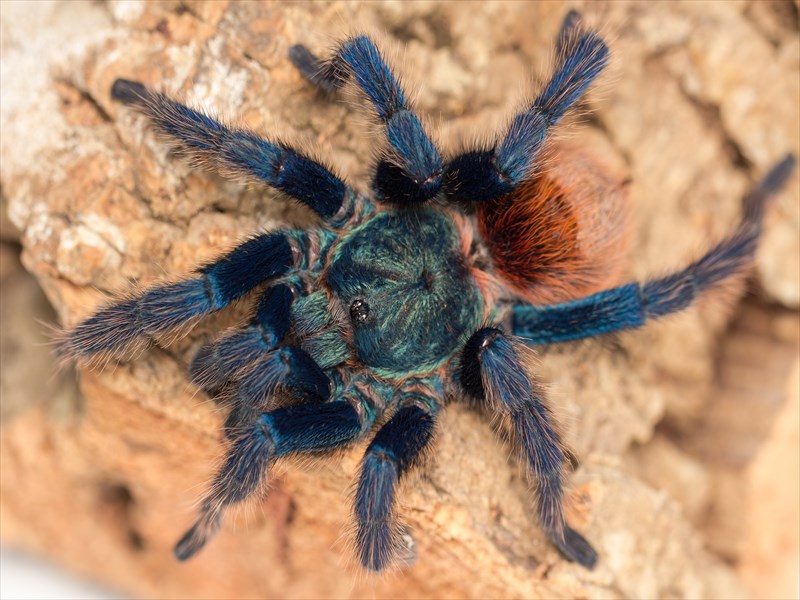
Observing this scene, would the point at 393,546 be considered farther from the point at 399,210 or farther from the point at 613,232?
the point at 613,232

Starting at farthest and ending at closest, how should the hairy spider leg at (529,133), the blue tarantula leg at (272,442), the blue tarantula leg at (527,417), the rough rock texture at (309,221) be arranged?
the rough rock texture at (309,221) → the hairy spider leg at (529,133) → the blue tarantula leg at (527,417) → the blue tarantula leg at (272,442)

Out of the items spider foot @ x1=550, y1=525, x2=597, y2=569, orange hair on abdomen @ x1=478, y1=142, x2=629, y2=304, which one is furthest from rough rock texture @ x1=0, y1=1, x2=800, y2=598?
orange hair on abdomen @ x1=478, y1=142, x2=629, y2=304

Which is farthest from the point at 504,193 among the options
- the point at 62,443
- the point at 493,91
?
the point at 62,443

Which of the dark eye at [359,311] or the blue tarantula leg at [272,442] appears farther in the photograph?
the dark eye at [359,311]

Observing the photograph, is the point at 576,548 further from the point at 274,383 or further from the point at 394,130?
the point at 394,130

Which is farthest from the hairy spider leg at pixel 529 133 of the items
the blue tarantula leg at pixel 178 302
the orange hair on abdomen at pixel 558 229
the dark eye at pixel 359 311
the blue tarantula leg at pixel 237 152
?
the blue tarantula leg at pixel 178 302

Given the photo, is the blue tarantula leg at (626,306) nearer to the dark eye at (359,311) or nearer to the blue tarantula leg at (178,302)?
the dark eye at (359,311)

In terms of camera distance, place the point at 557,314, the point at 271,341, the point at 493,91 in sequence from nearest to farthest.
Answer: the point at 271,341 < the point at 557,314 < the point at 493,91

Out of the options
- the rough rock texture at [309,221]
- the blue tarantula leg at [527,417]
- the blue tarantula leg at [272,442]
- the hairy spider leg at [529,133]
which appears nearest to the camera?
the blue tarantula leg at [272,442]

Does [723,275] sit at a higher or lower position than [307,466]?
higher
